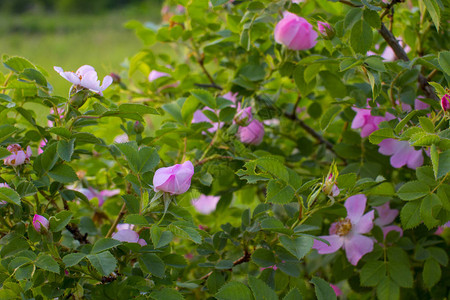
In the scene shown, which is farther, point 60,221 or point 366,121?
point 366,121

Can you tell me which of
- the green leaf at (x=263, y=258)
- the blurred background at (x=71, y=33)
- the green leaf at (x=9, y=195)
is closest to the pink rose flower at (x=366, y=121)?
the green leaf at (x=263, y=258)

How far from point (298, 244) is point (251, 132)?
242 mm

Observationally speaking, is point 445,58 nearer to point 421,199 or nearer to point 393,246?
point 421,199

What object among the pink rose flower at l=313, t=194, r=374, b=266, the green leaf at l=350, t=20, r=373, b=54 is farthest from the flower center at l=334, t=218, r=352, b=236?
the green leaf at l=350, t=20, r=373, b=54

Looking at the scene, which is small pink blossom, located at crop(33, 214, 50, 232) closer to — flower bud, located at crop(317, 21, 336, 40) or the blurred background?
flower bud, located at crop(317, 21, 336, 40)

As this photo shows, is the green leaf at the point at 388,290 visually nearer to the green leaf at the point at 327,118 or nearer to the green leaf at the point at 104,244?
the green leaf at the point at 327,118

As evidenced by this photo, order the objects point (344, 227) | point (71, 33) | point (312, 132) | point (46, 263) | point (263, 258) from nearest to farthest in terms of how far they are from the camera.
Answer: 1. point (46, 263)
2. point (263, 258)
3. point (344, 227)
4. point (312, 132)
5. point (71, 33)

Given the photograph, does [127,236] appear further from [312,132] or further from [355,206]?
[312,132]

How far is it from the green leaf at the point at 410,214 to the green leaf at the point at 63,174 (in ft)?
1.13

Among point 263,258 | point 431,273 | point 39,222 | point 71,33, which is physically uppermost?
point 39,222

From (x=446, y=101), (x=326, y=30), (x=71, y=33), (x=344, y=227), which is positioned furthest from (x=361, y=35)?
(x=71, y=33)

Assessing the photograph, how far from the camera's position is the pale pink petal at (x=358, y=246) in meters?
0.64

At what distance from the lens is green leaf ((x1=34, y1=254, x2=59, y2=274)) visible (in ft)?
1.41

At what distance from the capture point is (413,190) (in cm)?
51
